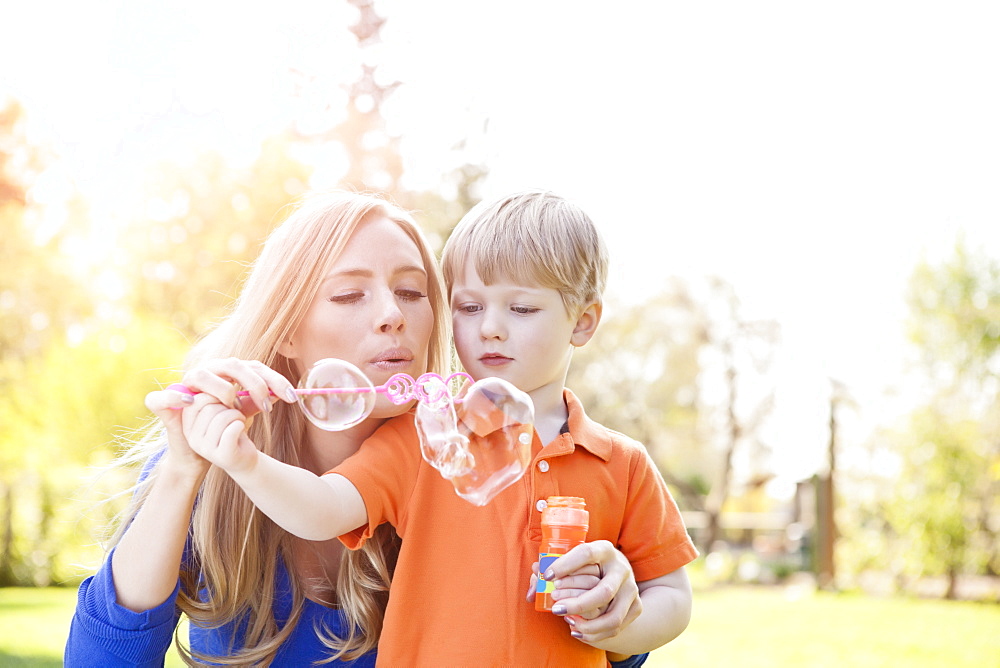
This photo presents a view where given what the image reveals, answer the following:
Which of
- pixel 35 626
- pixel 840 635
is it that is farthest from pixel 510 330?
pixel 840 635

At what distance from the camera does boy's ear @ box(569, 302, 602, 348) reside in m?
1.94

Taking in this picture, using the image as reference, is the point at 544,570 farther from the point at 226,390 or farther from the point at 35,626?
the point at 35,626

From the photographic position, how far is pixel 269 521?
198 cm

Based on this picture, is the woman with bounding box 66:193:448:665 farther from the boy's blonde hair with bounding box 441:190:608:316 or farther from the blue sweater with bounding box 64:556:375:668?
the boy's blonde hair with bounding box 441:190:608:316

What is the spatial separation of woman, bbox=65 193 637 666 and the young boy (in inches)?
5.3

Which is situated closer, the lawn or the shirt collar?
the shirt collar

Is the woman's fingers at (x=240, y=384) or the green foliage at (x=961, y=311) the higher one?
the woman's fingers at (x=240, y=384)

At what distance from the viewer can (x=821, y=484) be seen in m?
11.2

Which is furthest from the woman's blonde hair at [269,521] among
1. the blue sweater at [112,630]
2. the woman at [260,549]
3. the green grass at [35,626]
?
the green grass at [35,626]

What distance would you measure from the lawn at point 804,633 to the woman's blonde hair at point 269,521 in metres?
3.64

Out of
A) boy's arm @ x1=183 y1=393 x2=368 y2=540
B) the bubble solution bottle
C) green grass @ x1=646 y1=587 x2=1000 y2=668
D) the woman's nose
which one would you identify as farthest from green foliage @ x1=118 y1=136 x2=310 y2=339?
the bubble solution bottle

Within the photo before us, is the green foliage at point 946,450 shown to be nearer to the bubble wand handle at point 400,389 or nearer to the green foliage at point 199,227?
the green foliage at point 199,227

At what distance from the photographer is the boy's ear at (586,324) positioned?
1.94 meters

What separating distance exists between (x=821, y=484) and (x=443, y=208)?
223 inches
